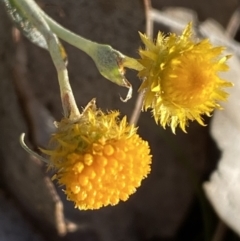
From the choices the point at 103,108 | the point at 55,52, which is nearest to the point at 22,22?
the point at 55,52

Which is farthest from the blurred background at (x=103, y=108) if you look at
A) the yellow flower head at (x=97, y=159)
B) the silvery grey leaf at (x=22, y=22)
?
the yellow flower head at (x=97, y=159)

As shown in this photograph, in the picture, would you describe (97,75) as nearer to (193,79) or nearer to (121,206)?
(121,206)

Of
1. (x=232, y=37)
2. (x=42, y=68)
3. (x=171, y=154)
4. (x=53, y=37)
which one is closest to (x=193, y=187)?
(x=171, y=154)

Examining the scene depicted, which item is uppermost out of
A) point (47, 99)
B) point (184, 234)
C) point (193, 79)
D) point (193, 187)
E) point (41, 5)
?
point (193, 79)

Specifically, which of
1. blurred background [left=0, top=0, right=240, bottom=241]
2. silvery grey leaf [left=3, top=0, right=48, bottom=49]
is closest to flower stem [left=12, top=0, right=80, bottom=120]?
silvery grey leaf [left=3, top=0, right=48, bottom=49]

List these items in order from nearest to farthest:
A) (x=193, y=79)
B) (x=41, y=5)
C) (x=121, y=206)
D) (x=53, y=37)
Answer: (x=193, y=79) → (x=53, y=37) → (x=41, y=5) → (x=121, y=206)

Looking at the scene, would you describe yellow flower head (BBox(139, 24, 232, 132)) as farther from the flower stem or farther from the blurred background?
the blurred background
